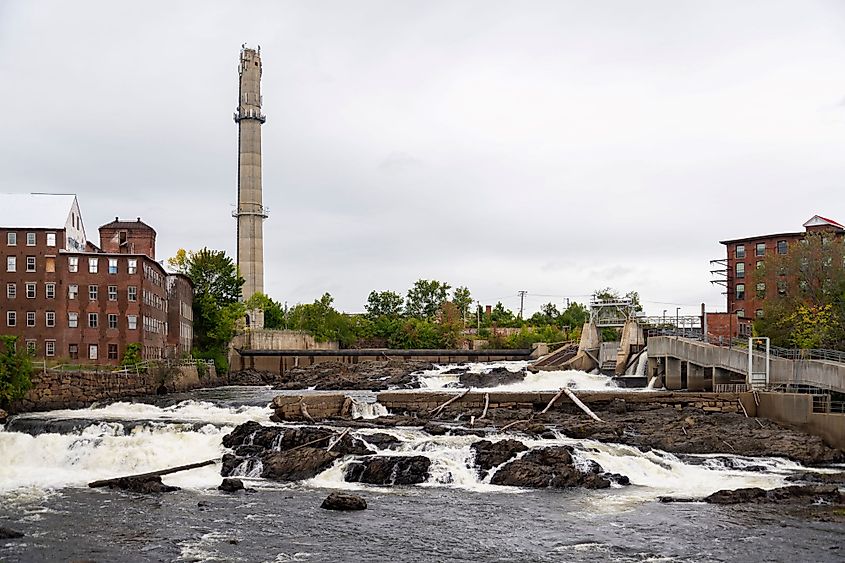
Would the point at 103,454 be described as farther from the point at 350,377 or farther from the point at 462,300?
the point at 462,300

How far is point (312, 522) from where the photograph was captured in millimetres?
24781

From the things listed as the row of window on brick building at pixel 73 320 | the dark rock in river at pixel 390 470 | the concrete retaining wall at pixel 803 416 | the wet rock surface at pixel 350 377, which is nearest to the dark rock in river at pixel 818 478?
the concrete retaining wall at pixel 803 416

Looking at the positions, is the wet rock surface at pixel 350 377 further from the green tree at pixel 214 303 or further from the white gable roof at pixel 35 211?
the white gable roof at pixel 35 211

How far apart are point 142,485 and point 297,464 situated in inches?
214

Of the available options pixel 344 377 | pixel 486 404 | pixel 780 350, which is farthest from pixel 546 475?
pixel 344 377

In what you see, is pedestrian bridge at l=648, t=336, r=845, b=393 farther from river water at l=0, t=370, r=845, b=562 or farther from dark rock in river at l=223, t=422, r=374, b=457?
dark rock in river at l=223, t=422, r=374, b=457

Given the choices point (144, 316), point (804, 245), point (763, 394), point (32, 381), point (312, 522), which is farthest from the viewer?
point (144, 316)

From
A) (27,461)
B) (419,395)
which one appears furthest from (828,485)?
(27,461)

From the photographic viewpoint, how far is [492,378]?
6775cm

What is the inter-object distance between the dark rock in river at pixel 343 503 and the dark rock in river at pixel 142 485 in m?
6.00

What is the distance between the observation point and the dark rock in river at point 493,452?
31781mm

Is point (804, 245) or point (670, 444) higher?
point (804, 245)

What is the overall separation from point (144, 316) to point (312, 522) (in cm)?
4831

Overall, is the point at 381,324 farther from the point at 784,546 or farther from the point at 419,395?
the point at 784,546
